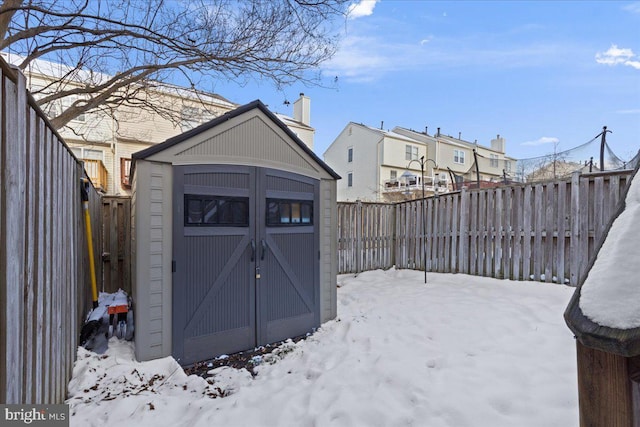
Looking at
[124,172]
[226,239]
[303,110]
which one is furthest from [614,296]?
[303,110]

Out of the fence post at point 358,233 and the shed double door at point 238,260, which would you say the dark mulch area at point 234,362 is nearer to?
the shed double door at point 238,260

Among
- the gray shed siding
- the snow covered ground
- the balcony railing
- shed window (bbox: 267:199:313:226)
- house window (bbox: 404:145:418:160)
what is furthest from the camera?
house window (bbox: 404:145:418:160)

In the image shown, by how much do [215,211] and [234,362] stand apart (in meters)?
1.56

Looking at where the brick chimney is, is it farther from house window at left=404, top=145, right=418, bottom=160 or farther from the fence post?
the fence post

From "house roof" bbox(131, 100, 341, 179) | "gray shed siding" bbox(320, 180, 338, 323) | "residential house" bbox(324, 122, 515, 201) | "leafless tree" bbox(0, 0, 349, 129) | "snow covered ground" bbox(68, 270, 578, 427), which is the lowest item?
"snow covered ground" bbox(68, 270, 578, 427)

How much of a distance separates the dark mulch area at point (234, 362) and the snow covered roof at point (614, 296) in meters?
2.76

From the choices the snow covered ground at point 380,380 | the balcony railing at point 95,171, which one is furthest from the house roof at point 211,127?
the balcony railing at point 95,171

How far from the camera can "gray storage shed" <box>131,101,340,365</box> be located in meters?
2.96

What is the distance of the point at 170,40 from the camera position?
3.44m

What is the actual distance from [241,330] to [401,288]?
295 cm

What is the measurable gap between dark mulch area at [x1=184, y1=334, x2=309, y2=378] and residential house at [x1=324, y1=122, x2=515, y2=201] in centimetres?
1506

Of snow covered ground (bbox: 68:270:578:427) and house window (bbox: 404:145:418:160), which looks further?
house window (bbox: 404:145:418:160)

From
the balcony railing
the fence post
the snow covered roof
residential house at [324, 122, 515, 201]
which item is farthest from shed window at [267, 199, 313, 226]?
residential house at [324, 122, 515, 201]

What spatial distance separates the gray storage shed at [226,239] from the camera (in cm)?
296
